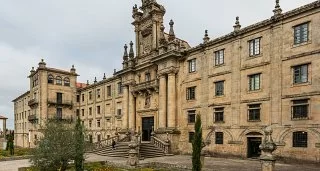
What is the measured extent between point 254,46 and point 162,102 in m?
12.7

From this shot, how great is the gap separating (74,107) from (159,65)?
97.0ft

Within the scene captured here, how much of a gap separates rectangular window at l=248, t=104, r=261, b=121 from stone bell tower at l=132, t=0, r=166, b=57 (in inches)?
586

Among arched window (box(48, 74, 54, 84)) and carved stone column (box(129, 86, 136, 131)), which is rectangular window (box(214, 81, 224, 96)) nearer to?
carved stone column (box(129, 86, 136, 131))

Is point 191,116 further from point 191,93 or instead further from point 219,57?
point 219,57

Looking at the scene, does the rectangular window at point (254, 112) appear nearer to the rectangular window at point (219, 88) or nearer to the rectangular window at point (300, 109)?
the rectangular window at point (300, 109)

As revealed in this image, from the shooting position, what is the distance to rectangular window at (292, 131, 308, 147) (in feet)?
72.0

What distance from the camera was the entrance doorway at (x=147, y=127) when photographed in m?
37.3

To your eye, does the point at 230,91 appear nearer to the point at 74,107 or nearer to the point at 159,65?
the point at 159,65

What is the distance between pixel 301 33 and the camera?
22.8 meters

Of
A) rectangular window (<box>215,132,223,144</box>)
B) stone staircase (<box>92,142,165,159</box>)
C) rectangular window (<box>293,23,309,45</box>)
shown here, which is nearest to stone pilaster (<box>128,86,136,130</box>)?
stone staircase (<box>92,142,165,159</box>)

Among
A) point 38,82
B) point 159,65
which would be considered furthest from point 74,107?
point 159,65

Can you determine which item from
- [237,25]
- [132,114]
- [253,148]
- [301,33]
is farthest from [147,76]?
[301,33]

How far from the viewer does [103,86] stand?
50031 mm

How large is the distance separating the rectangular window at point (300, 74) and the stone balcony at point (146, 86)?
16.5 metres
